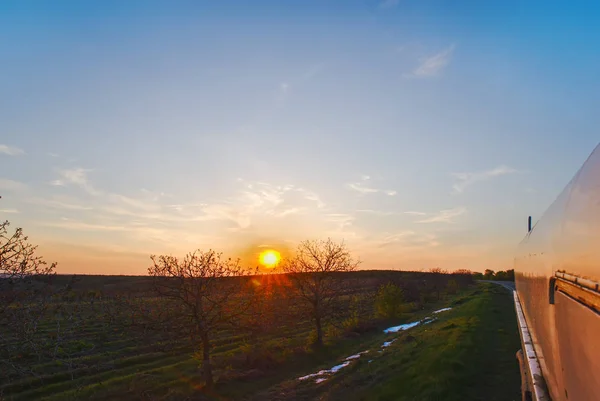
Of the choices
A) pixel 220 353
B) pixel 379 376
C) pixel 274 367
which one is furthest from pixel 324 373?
pixel 220 353

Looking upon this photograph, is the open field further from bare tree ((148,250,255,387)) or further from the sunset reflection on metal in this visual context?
the sunset reflection on metal

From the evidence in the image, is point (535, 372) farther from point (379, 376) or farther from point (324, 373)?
point (324, 373)

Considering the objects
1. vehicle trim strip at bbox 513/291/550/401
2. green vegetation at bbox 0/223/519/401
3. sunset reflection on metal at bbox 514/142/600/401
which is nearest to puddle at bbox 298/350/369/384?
green vegetation at bbox 0/223/519/401

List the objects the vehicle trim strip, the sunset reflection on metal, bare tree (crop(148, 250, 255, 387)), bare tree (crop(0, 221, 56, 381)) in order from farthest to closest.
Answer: bare tree (crop(148, 250, 255, 387))
bare tree (crop(0, 221, 56, 381))
the vehicle trim strip
the sunset reflection on metal

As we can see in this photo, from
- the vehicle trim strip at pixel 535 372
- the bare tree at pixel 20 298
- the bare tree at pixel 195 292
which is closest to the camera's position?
the vehicle trim strip at pixel 535 372

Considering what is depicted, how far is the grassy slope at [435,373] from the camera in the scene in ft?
41.8

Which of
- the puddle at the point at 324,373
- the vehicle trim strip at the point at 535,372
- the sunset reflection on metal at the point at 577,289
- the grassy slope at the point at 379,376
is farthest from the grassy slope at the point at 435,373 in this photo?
the sunset reflection on metal at the point at 577,289

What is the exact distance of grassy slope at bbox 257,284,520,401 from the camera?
41.8 feet

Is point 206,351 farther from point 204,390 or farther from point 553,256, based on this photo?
point 553,256

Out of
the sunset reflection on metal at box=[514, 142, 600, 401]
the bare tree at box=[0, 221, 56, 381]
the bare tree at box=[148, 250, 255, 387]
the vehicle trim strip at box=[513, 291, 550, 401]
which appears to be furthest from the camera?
the bare tree at box=[148, 250, 255, 387]

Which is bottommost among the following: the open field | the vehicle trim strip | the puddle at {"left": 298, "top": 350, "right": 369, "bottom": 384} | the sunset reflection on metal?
the puddle at {"left": 298, "top": 350, "right": 369, "bottom": 384}

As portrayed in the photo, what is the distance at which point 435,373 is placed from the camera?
14.1 metres

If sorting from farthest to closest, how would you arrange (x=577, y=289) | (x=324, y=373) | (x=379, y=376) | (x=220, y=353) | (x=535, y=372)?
(x=220, y=353)
(x=324, y=373)
(x=379, y=376)
(x=535, y=372)
(x=577, y=289)

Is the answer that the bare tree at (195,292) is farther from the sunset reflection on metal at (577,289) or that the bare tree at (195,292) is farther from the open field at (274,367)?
the sunset reflection on metal at (577,289)
